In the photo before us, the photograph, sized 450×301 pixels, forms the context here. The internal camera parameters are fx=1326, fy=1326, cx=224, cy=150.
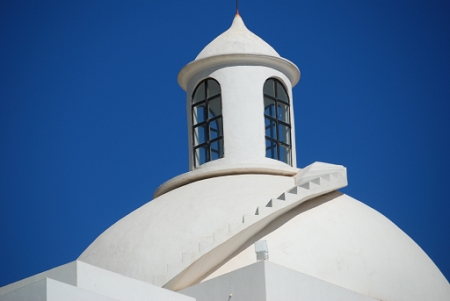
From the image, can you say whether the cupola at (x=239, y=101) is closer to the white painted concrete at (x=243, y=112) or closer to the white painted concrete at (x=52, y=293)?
the white painted concrete at (x=243, y=112)

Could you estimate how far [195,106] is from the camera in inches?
879

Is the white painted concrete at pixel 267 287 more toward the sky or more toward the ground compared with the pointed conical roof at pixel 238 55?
more toward the ground

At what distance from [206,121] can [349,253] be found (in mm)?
4583

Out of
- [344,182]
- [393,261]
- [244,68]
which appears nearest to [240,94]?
[244,68]

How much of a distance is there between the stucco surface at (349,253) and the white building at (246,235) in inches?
0.8

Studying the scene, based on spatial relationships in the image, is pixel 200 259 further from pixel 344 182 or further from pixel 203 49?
pixel 203 49

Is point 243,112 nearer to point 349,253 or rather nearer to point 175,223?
point 175,223

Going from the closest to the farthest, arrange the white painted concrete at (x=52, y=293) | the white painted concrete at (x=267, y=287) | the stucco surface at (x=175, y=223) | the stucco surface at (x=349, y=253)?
the white painted concrete at (x=52, y=293) → the white painted concrete at (x=267, y=287) → the stucco surface at (x=349, y=253) → the stucco surface at (x=175, y=223)

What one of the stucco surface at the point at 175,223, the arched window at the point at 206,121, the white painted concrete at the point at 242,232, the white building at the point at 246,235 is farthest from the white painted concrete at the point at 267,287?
the arched window at the point at 206,121

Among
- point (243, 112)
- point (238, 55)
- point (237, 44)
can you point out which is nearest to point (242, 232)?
point (243, 112)

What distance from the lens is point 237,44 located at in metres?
21.8

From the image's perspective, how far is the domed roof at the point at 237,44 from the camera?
2173 cm

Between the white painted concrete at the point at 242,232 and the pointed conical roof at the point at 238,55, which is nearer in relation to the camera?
the white painted concrete at the point at 242,232

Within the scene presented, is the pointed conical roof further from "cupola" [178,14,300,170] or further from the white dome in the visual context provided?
the white dome
